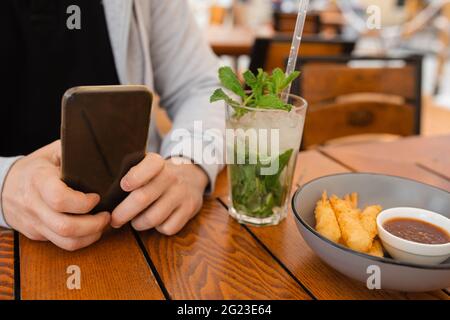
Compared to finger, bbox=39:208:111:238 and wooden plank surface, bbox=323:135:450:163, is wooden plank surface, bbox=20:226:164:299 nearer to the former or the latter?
finger, bbox=39:208:111:238

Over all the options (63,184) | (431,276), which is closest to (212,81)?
(63,184)

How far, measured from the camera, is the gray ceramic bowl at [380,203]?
1.75 feet

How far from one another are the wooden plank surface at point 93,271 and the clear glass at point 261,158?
184 millimetres

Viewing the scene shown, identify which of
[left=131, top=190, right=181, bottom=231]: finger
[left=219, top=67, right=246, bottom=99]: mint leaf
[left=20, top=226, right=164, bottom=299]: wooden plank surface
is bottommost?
[left=20, top=226, right=164, bottom=299]: wooden plank surface

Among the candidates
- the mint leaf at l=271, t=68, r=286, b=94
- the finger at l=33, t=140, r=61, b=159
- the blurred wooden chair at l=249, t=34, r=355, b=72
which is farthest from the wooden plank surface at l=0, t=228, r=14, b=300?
the blurred wooden chair at l=249, t=34, r=355, b=72

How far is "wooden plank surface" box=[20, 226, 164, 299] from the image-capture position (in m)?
0.57

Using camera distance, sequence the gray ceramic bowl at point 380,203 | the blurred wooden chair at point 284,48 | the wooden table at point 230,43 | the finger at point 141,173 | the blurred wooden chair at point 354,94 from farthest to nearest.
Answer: the wooden table at point 230,43, the blurred wooden chair at point 284,48, the blurred wooden chair at point 354,94, the finger at point 141,173, the gray ceramic bowl at point 380,203

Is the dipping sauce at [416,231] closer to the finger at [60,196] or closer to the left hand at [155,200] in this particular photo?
the left hand at [155,200]

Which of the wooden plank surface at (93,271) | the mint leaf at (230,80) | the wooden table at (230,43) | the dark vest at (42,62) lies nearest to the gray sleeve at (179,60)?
the dark vest at (42,62)

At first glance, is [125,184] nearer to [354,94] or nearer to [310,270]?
[310,270]

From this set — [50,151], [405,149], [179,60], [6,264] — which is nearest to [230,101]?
[50,151]

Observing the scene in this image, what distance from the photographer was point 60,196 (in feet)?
1.95

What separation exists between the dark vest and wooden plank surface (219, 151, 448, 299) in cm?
59

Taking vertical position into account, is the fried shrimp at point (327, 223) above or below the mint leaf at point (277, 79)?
below
